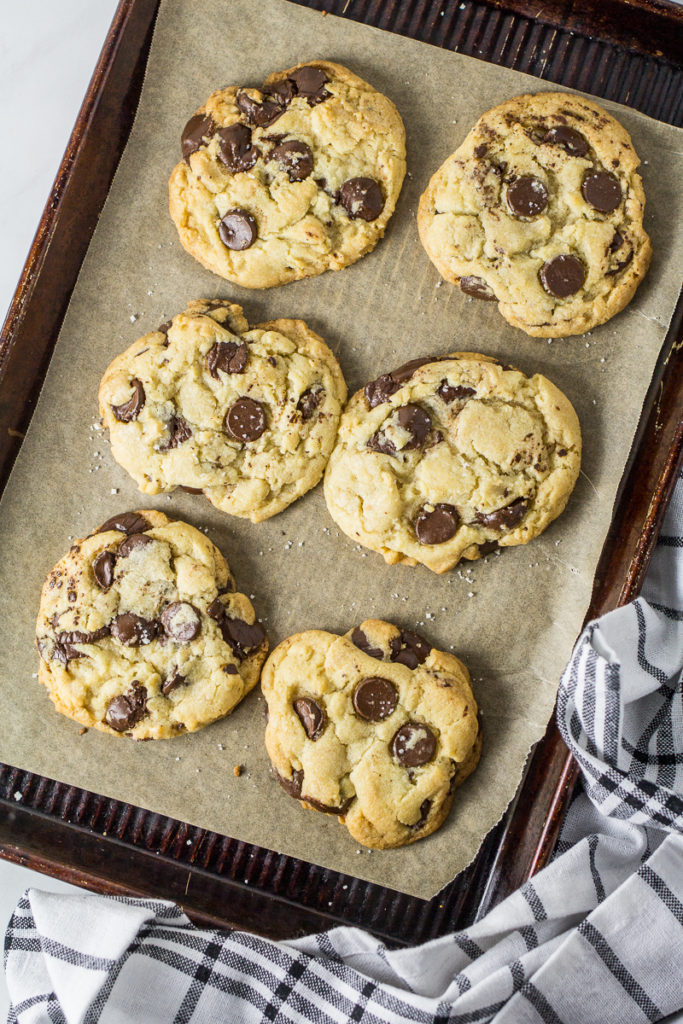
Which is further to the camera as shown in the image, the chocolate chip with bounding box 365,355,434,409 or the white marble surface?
the white marble surface

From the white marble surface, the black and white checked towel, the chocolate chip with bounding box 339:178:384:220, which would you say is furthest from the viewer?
the white marble surface

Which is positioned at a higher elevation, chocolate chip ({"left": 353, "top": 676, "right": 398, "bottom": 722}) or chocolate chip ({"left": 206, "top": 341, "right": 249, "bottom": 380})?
chocolate chip ({"left": 206, "top": 341, "right": 249, "bottom": 380})

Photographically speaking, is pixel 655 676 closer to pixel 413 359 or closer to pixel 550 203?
pixel 413 359

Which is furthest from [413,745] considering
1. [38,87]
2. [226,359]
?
[38,87]

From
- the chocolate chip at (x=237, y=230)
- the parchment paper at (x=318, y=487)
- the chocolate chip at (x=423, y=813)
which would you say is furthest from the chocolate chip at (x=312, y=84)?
the chocolate chip at (x=423, y=813)

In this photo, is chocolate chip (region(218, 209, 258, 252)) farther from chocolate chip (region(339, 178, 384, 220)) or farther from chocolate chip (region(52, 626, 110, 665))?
chocolate chip (region(52, 626, 110, 665))

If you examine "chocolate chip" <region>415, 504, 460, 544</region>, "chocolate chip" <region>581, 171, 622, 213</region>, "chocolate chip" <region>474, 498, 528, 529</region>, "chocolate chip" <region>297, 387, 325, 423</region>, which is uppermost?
"chocolate chip" <region>581, 171, 622, 213</region>

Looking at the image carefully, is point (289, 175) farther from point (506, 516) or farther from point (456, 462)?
point (506, 516)

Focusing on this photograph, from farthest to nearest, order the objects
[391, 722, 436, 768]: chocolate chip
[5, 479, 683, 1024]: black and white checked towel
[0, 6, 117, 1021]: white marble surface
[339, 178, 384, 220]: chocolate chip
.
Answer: [0, 6, 117, 1021]: white marble surface
[339, 178, 384, 220]: chocolate chip
[391, 722, 436, 768]: chocolate chip
[5, 479, 683, 1024]: black and white checked towel

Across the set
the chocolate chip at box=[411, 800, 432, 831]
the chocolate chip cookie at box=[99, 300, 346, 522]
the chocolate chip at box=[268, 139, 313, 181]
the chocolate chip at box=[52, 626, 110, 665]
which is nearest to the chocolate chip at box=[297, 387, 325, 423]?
the chocolate chip cookie at box=[99, 300, 346, 522]
